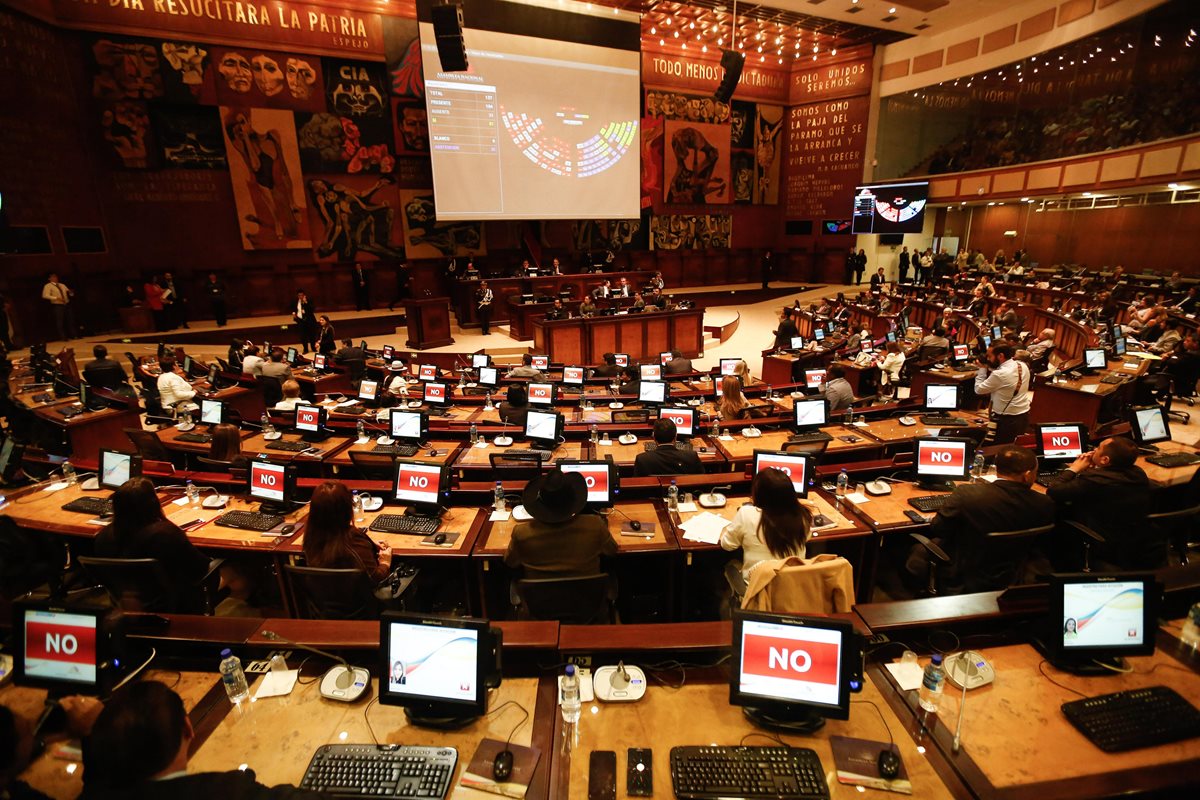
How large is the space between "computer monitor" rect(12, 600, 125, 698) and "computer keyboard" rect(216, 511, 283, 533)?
174 centimetres

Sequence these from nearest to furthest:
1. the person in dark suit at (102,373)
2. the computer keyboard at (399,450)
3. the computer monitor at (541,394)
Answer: the computer keyboard at (399,450) < the computer monitor at (541,394) < the person in dark suit at (102,373)

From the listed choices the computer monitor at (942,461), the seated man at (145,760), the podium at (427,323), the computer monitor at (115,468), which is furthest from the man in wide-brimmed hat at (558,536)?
the podium at (427,323)

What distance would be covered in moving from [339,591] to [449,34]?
357 inches

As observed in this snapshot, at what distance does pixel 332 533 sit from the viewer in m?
3.39

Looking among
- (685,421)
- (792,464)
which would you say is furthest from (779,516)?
(685,421)

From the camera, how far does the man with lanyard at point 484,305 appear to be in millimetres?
14852

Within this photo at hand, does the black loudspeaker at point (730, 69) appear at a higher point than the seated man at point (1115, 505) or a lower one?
higher

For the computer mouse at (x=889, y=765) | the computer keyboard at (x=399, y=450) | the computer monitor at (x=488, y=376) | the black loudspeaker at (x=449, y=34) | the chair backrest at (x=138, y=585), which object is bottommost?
the chair backrest at (x=138, y=585)

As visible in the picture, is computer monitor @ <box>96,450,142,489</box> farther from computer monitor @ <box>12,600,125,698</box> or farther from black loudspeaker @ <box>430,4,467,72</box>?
black loudspeaker @ <box>430,4,467,72</box>

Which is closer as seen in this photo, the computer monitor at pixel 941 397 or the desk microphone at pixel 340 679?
the desk microphone at pixel 340 679

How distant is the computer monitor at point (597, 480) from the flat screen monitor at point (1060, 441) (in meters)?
3.94

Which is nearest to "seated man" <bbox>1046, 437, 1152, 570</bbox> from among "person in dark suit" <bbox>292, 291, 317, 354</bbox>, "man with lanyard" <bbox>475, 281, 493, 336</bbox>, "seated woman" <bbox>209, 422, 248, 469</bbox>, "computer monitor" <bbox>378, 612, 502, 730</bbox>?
"computer monitor" <bbox>378, 612, 502, 730</bbox>

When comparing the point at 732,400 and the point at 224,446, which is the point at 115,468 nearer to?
the point at 224,446

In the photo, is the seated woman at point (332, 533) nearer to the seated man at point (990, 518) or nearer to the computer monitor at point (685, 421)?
the computer monitor at point (685, 421)
